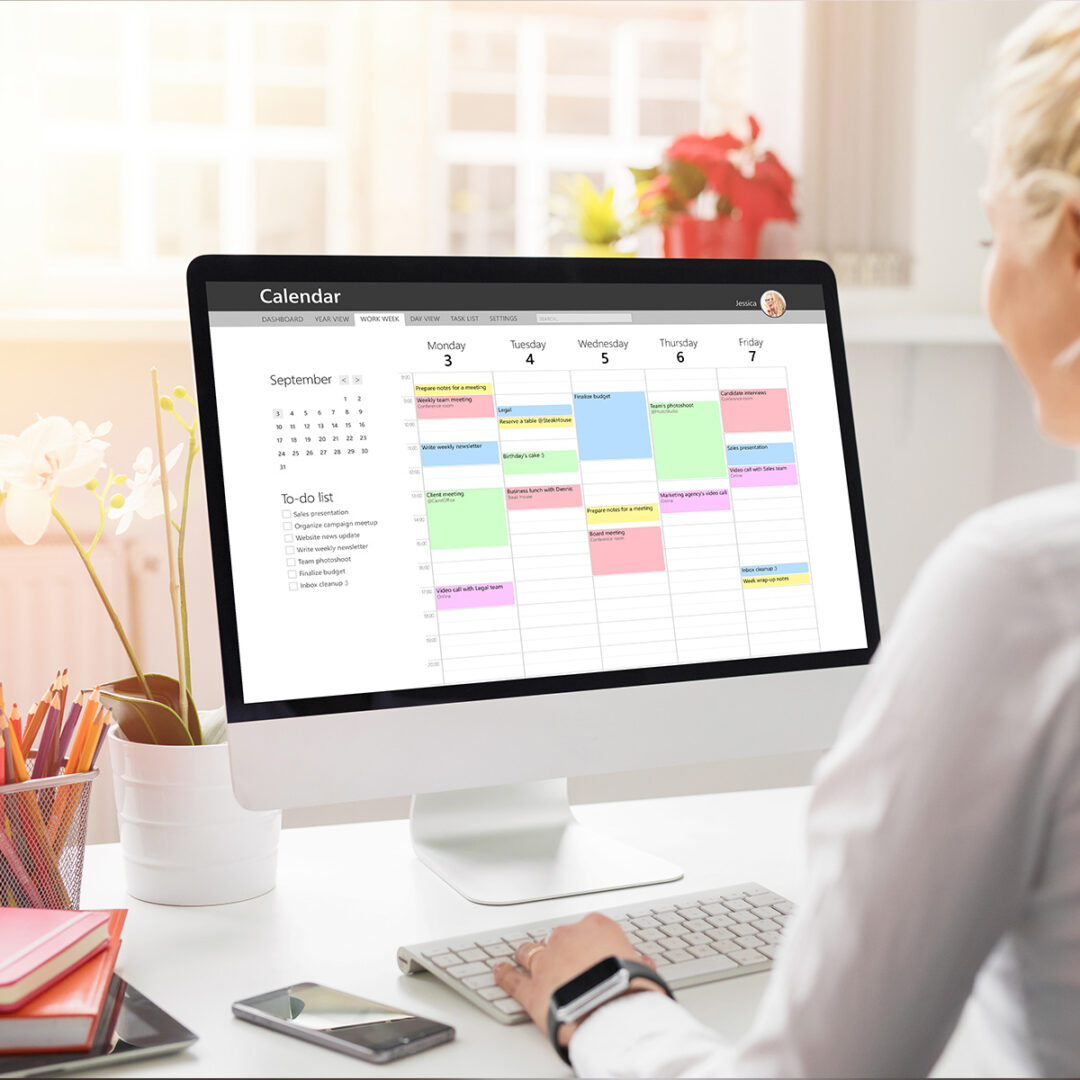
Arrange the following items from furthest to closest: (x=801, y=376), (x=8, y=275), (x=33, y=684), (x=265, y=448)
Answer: (x=8, y=275), (x=33, y=684), (x=801, y=376), (x=265, y=448)

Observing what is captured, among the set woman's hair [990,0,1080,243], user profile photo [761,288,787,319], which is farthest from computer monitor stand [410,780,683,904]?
woman's hair [990,0,1080,243]

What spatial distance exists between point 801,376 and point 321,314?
16.4 inches

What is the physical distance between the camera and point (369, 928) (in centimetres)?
89

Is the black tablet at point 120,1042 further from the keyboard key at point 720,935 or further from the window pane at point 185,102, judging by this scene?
the window pane at point 185,102

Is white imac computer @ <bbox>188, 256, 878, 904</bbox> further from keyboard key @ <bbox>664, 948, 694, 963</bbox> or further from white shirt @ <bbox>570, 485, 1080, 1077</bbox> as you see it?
white shirt @ <bbox>570, 485, 1080, 1077</bbox>

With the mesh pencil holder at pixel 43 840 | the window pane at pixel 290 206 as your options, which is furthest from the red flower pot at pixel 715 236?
the mesh pencil holder at pixel 43 840

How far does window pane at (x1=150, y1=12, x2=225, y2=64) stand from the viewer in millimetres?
1973

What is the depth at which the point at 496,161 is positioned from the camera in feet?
7.14

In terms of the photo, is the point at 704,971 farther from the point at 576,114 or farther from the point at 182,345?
the point at 576,114

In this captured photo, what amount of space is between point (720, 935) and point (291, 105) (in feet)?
5.34

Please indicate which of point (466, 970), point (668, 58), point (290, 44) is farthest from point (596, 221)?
point (466, 970)

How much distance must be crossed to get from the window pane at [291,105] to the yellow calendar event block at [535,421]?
Result: 49.8 inches

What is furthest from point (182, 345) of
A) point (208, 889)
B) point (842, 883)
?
point (842, 883)

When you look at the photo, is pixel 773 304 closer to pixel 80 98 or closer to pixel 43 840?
pixel 43 840
